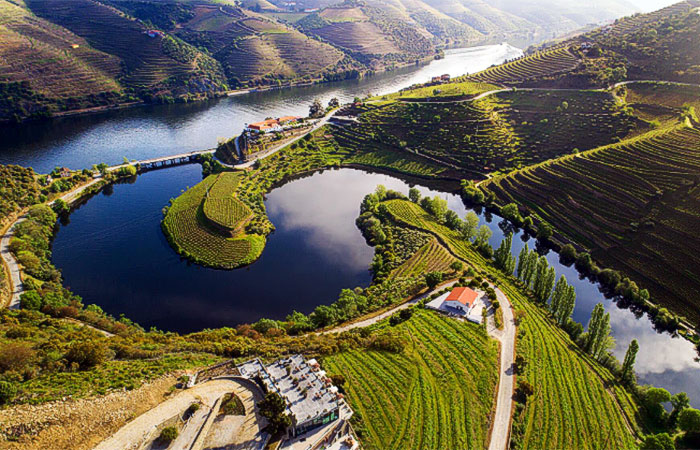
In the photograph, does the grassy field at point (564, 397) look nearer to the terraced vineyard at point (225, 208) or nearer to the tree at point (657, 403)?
the tree at point (657, 403)

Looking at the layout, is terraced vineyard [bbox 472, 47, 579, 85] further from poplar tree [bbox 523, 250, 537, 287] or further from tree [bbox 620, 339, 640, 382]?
tree [bbox 620, 339, 640, 382]

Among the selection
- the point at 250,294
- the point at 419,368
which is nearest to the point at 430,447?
the point at 419,368

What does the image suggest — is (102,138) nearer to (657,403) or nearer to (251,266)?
(251,266)

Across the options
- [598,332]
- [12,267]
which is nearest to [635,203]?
[598,332]

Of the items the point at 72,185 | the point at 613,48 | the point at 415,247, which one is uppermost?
the point at 613,48

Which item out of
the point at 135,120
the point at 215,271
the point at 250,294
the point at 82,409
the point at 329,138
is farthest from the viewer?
the point at 135,120

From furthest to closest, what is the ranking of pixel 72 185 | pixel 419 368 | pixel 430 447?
pixel 72 185, pixel 419 368, pixel 430 447

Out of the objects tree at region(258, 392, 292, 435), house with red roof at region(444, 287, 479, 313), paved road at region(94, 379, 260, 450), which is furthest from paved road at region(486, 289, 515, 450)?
paved road at region(94, 379, 260, 450)

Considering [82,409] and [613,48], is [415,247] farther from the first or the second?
[613,48]
